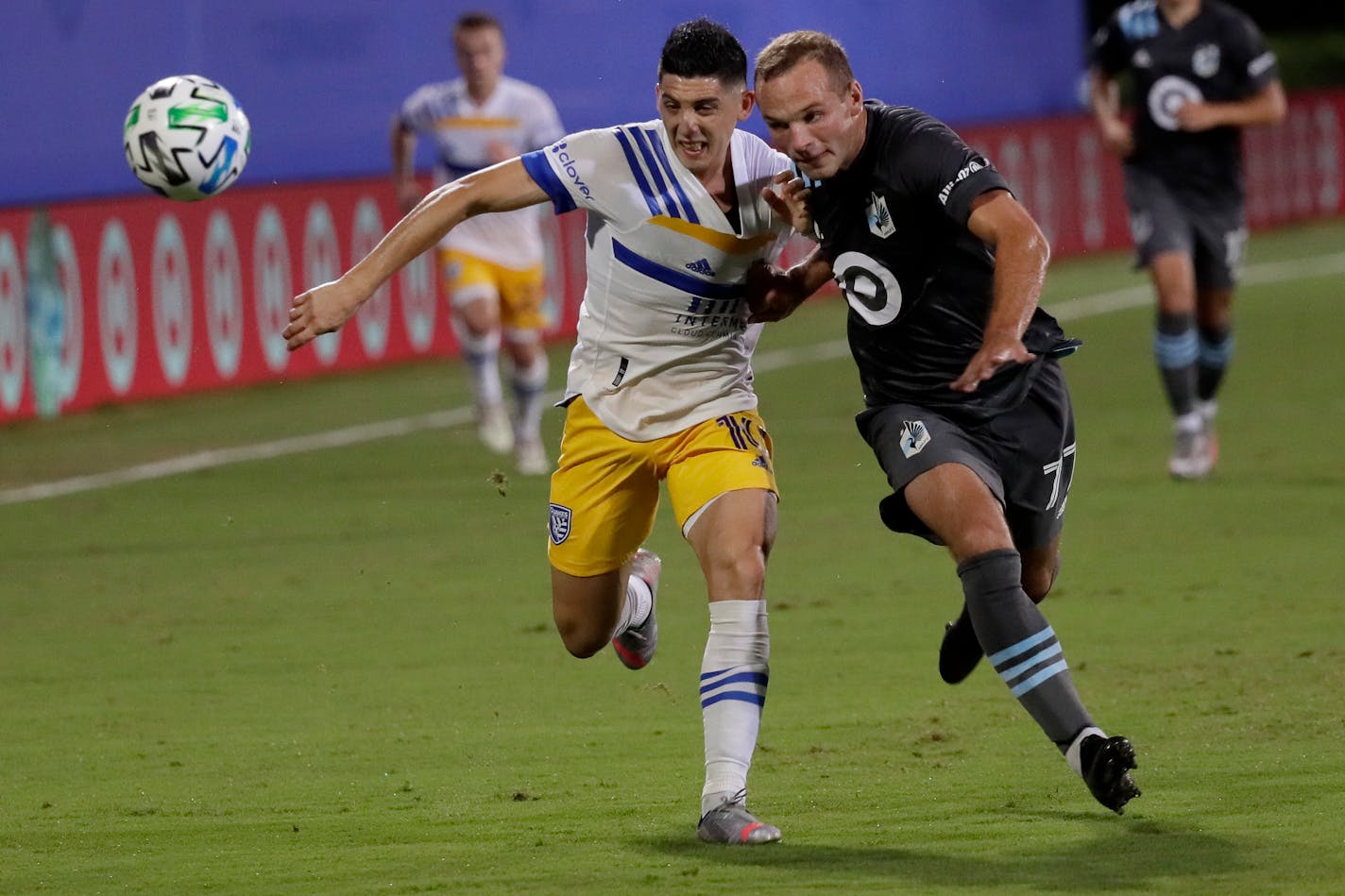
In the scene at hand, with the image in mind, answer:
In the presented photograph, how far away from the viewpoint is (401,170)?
14.6 metres

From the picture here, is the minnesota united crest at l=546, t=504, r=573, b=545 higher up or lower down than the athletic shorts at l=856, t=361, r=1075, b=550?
lower down

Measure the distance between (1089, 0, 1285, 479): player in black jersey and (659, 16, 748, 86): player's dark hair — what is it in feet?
19.9

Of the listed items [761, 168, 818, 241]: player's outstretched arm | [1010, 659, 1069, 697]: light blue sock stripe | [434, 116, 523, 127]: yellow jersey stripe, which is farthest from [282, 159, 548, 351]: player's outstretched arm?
[434, 116, 523, 127]: yellow jersey stripe

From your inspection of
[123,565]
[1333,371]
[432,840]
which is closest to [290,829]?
[432,840]

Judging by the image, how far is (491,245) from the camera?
45.2 feet

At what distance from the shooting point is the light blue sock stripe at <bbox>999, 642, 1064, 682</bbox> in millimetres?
5887

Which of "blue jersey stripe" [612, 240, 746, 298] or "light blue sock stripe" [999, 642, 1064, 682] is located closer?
"light blue sock stripe" [999, 642, 1064, 682]

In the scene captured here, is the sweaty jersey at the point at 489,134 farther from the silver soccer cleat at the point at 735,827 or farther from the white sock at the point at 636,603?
the silver soccer cleat at the point at 735,827

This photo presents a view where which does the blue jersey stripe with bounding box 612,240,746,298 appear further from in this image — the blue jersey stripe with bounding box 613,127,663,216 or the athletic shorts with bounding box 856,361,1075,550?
the athletic shorts with bounding box 856,361,1075,550

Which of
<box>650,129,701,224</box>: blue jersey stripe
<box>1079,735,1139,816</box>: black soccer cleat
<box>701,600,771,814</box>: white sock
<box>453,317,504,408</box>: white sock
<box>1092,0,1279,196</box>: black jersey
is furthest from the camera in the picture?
<box>453,317,504,408</box>: white sock

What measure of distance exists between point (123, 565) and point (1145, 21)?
18.8ft

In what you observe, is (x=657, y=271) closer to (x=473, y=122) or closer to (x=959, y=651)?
(x=959, y=651)

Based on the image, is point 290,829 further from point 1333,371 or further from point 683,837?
point 1333,371

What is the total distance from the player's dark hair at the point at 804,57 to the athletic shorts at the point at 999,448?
0.89 meters
